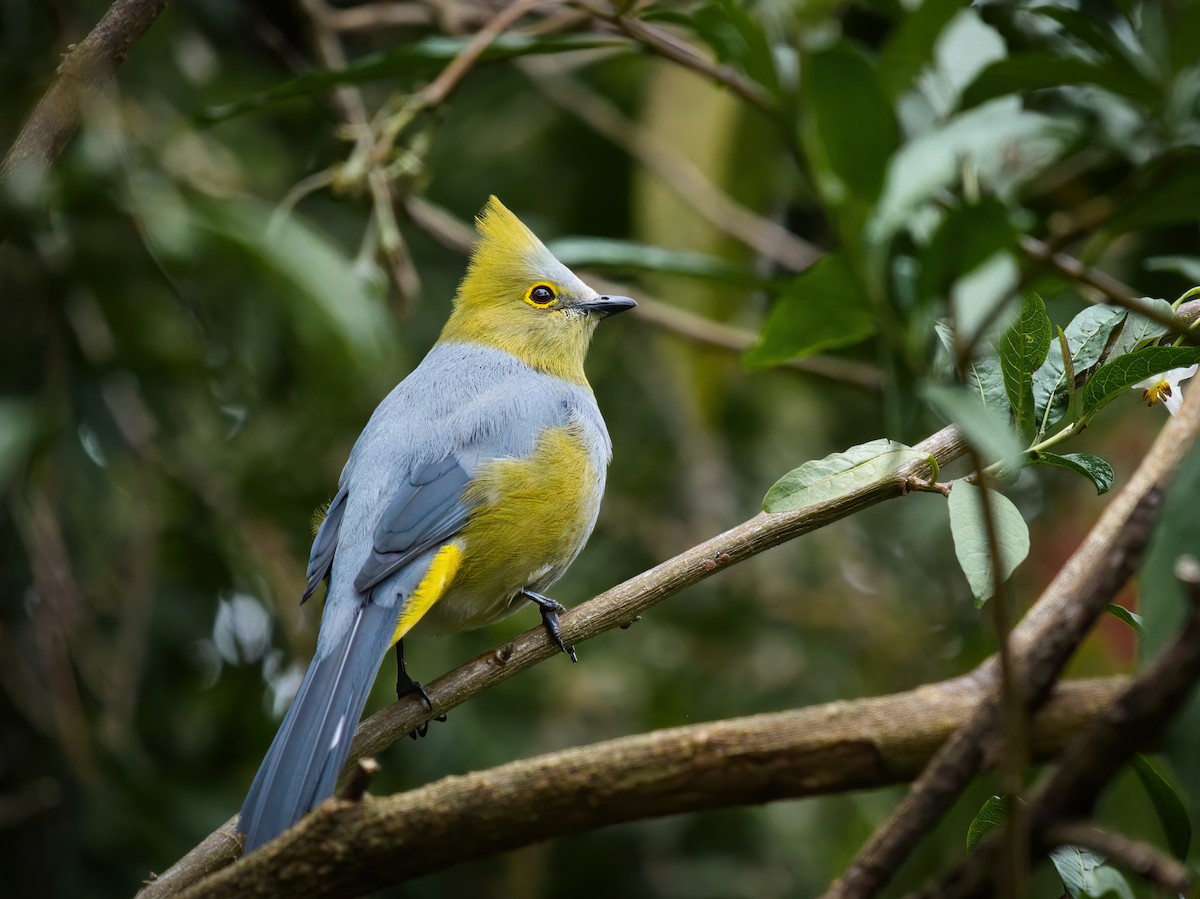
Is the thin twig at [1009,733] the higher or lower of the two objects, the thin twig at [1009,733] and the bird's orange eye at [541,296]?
the lower

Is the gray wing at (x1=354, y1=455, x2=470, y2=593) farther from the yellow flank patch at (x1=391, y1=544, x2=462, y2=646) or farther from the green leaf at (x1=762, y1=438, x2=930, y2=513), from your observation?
the green leaf at (x1=762, y1=438, x2=930, y2=513)

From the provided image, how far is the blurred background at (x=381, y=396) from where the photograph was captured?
3961mm

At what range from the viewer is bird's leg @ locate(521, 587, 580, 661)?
2926 millimetres

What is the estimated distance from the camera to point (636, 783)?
1.54m

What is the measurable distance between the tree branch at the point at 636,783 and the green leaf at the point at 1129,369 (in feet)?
1.99

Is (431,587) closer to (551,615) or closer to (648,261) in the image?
(551,615)

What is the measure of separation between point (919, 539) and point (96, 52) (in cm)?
430

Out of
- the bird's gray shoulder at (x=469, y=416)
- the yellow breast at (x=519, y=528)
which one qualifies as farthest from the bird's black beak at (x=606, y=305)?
the yellow breast at (x=519, y=528)

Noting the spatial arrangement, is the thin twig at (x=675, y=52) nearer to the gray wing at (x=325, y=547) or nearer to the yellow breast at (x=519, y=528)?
the yellow breast at (x=519, y=528)

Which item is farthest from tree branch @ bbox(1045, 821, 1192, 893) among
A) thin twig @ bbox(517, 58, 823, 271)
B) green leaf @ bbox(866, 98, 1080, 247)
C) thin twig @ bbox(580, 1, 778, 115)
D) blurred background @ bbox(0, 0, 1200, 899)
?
thin twig @ bbox(517, 58, 823, 271)

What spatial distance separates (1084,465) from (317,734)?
1614mm

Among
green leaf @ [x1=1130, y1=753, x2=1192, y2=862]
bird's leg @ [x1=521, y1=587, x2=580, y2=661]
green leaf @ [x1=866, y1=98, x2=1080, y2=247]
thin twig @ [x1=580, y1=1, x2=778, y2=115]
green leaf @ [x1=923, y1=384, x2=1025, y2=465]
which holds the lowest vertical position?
green leaf @ [x1=1130, y1=753, x2=1192, y2=862]

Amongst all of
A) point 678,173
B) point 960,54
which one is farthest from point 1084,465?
point 678,173

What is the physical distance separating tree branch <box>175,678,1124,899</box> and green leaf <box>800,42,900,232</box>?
600 millimetres
